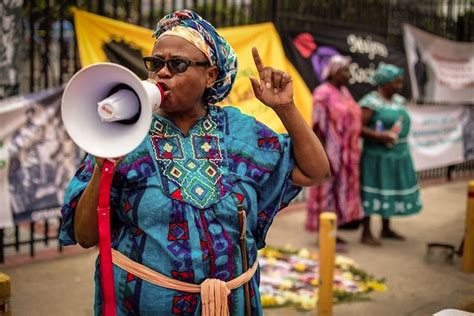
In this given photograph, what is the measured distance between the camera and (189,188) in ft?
6.86

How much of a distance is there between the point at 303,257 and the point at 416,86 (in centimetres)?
489

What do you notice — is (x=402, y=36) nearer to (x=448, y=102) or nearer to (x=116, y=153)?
(x=448, y=102)

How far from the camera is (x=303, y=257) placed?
614cm

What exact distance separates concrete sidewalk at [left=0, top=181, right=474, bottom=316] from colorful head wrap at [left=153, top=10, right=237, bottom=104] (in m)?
1.74

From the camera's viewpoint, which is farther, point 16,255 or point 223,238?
point 16,255

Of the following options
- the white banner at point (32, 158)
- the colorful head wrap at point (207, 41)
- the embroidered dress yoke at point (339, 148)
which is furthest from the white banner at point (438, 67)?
the colorful head wrap at point (207, 41)

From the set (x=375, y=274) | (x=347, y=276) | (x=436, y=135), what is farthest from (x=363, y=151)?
(x=436, y=135)

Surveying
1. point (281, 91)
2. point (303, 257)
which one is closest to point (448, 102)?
point (303, 257)

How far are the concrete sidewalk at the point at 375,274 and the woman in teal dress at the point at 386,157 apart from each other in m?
0.46

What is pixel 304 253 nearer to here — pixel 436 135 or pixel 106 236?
pixel 106 236

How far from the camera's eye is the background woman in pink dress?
6363 mm

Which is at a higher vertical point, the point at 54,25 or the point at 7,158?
the point at 54,25

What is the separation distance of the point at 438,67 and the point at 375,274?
5792 millimetres

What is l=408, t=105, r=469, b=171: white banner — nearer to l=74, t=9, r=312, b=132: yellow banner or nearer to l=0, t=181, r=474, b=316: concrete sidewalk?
l=0, t=181, r=474, b=316: concrete sidewalk
